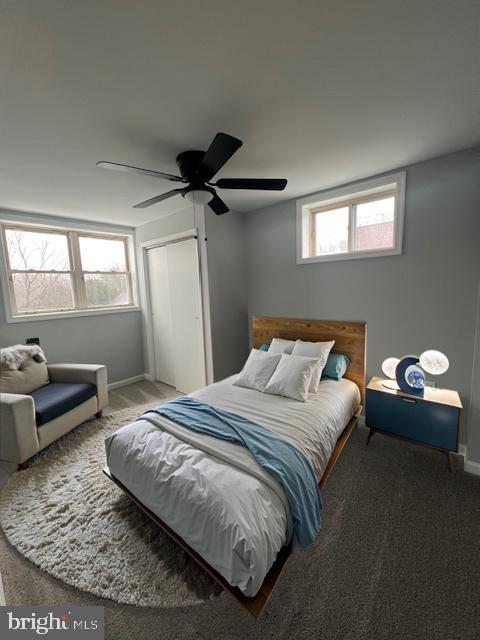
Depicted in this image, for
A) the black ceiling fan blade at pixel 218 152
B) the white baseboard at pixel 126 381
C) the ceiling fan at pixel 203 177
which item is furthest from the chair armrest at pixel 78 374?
the black ceiling fan blade at pixel 218 152

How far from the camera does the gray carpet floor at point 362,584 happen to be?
45.6 inches

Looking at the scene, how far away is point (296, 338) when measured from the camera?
3.15 m

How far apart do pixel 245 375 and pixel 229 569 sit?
156 centimetres

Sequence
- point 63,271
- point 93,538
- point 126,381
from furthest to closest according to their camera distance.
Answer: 1. point 126,381
2. point 63,271
3. point 93,538

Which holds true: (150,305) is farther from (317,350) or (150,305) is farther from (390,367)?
(390,367)

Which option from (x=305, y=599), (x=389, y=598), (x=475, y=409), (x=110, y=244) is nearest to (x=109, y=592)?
(x=305, y=599)

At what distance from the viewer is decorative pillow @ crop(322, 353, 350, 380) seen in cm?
262

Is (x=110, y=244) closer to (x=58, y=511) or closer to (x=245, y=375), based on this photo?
(x=245, y=375)

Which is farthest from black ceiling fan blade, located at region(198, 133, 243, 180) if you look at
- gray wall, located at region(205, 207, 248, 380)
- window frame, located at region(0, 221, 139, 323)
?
window frame, located at region(0, 221, 139, 323)

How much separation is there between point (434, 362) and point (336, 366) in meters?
0.80

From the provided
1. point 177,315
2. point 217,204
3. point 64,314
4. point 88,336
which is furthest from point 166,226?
point 88,336

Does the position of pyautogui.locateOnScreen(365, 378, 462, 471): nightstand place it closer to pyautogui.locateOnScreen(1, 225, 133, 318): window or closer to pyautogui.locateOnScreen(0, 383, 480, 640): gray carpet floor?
pyautogui.locateOnScreen(0, 383, 480, 640): gray carpet floor

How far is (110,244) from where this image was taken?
13.4 feet

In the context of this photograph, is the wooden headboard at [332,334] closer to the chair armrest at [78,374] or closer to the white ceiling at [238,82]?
the white ceiling at [238,82]
